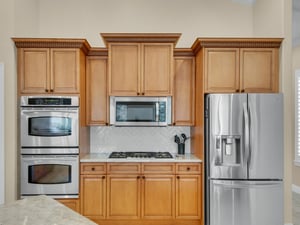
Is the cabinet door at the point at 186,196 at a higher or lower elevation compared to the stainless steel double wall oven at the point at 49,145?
lower

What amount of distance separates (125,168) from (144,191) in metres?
0.41

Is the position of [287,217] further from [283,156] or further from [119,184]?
[119,184]

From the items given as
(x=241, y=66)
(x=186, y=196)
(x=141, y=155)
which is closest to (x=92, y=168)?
(x=141, y=155)

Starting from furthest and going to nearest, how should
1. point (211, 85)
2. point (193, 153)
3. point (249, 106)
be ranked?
point (193, 153)
point (211, 85)
point (249, 106)

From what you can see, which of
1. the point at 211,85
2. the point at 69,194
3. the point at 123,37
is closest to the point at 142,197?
the point at 69,194

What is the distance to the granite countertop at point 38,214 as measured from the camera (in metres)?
1.39

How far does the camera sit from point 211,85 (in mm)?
3566

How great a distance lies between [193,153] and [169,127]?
1.85 feet

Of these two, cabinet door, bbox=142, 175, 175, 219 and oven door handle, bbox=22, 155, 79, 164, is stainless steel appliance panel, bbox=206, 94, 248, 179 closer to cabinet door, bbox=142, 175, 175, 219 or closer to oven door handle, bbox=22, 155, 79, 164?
cabinet door, bbox=142, 175, 175, 219

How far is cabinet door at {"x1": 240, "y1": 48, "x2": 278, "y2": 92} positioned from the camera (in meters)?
3.57

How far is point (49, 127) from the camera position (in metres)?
3.53

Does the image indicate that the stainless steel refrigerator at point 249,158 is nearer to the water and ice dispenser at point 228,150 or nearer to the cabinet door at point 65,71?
the water and ice dispenser at point 228,150

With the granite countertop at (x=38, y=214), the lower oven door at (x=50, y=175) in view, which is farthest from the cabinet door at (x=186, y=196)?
the granite countertop at (x=38, y=214)

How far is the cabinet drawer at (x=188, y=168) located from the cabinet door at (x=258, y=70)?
121 cm
